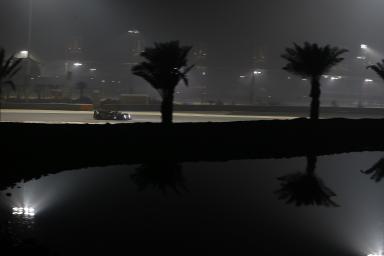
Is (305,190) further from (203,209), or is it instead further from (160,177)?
(160,177)

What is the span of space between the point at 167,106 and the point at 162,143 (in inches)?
248

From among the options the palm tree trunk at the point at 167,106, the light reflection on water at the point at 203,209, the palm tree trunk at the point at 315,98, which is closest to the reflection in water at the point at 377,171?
the light reflection on water at the point at 203,209

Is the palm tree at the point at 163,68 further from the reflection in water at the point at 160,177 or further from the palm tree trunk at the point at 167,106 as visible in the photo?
the reflection in water at the point at 160,177

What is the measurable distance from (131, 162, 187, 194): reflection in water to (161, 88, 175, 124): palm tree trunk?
8.00 metres

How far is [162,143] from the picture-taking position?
62.6 feet

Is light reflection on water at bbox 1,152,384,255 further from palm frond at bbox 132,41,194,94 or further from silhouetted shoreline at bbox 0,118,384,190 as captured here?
palm frond at bbox 132,41,194,94

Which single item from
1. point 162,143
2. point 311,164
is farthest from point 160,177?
point 311,164

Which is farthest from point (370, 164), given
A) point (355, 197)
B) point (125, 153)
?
point (125, 153)

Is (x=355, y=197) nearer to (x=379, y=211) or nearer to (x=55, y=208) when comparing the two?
(x=379, y=211)

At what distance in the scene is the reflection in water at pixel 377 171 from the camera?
15984 millimetres

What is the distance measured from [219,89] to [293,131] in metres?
76.4

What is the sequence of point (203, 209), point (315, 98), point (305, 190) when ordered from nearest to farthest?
point (203, 209), point (305, 190), point (315, 98)

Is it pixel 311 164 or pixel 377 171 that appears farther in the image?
pixel 311 164

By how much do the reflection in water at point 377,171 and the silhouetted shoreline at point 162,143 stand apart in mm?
2747
